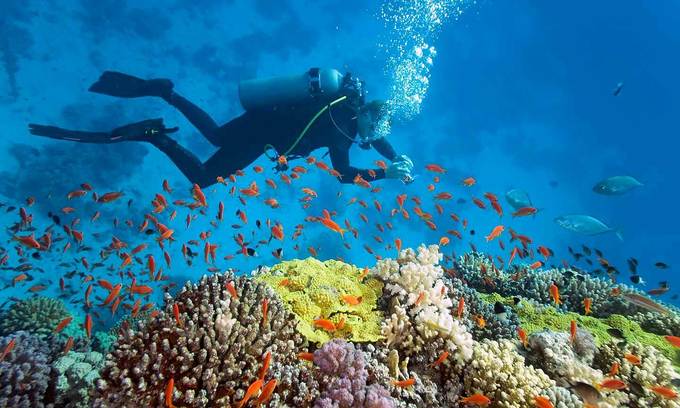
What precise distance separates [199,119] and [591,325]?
12.5m

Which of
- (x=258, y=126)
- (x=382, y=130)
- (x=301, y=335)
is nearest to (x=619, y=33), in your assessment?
(x=382, y=130)

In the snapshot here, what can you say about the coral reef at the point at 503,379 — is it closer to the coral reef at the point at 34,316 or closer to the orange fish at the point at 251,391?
the orange fish at the point at 251,391

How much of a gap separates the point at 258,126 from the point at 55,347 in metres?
8.72

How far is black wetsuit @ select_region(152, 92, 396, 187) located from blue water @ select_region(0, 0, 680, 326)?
25410 millimetres

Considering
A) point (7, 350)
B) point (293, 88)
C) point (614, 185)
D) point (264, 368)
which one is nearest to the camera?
point (264, 368)

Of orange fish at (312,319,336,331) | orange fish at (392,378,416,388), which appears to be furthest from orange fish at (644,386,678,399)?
orange fish at (312,319,336,331)

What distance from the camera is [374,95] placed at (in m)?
46.8

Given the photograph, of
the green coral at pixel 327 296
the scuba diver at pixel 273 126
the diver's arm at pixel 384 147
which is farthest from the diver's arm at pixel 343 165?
the green coral at pixel 327 296

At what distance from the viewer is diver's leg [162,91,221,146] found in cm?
1241

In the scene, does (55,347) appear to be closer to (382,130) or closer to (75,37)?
(382,130)

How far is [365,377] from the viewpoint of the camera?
339 cm

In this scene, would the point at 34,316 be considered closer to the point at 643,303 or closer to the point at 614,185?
the point at 643,303

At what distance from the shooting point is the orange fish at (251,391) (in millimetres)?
2720

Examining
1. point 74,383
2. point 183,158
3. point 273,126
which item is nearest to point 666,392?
point 74,383
